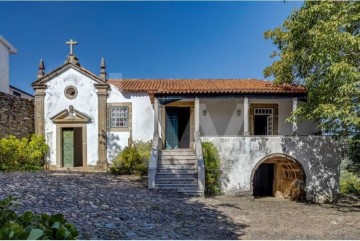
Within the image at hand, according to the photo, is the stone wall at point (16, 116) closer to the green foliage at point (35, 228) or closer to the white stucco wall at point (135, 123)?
the white stucco wall at point (135, 123)

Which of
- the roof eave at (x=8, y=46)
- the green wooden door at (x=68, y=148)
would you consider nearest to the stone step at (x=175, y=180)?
the green wooden door at (x=68, y=148)

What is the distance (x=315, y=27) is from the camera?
10.4 meters

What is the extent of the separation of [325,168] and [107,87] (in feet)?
39.5

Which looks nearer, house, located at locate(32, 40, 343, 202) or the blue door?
→ house, located at locate(32, 40, 343, 202)

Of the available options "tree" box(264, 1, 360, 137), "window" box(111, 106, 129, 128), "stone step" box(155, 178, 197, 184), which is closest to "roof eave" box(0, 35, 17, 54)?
"window" box(111, 106, 129, 128)

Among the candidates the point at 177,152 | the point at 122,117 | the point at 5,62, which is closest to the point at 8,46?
the point at 5,62

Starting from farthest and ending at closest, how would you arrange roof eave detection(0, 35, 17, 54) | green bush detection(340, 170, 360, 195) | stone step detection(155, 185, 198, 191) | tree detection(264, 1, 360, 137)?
roof eave detection(0, 35, 17, 54) → green bush detection(340, 170, 360, 195) → stone step detection(155, 185, 198, 191) → tree detection(264, 1, 360, 137)

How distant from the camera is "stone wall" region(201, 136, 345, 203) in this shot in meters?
13.1

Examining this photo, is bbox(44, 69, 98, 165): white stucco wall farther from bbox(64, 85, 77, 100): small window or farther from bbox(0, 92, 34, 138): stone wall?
bbox(0, 92, 34, 138): stone wall

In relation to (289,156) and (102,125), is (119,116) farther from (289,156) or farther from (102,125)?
(289,156)

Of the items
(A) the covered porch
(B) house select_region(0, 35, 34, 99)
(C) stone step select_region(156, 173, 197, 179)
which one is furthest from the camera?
(B) house select_region(0, 35, 34, 99)

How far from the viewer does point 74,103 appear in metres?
16.4

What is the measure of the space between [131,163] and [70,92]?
5546mm

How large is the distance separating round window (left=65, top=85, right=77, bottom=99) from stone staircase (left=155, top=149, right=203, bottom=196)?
6.40 meters
